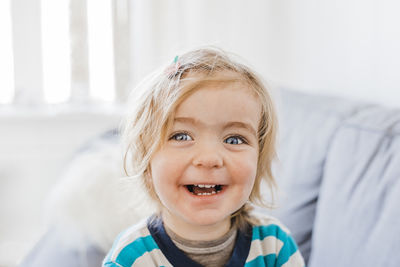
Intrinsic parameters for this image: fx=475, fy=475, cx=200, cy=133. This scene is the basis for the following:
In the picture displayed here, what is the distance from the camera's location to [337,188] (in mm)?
1180

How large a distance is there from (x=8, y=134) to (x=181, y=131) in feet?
7.03

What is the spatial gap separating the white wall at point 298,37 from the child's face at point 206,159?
2.90ft

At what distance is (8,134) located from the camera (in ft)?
8.81

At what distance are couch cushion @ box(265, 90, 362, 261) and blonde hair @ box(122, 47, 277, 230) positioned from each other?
385 mm

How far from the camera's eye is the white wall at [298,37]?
1.60 m

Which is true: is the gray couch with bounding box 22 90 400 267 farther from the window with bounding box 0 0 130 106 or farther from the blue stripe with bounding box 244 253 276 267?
the window with bounding box 0 0 130 106

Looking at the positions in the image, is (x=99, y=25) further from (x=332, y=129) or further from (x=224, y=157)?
(x=224, y=157)

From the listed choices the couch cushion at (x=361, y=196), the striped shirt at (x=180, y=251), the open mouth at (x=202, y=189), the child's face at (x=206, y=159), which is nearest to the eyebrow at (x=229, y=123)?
the child's face at (x=206, y=159)

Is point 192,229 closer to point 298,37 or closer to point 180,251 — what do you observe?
point 180,251

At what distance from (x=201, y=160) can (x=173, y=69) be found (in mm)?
185

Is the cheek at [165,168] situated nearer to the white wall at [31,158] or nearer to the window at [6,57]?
the white wall at [31,158]

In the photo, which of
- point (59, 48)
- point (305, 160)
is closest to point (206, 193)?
point (305, 160)

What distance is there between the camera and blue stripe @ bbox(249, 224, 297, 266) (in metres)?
0.94

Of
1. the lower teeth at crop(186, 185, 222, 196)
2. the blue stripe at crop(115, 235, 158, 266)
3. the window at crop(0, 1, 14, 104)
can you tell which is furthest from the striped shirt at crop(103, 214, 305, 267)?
the window at crop(0, 1, 14, 104)
